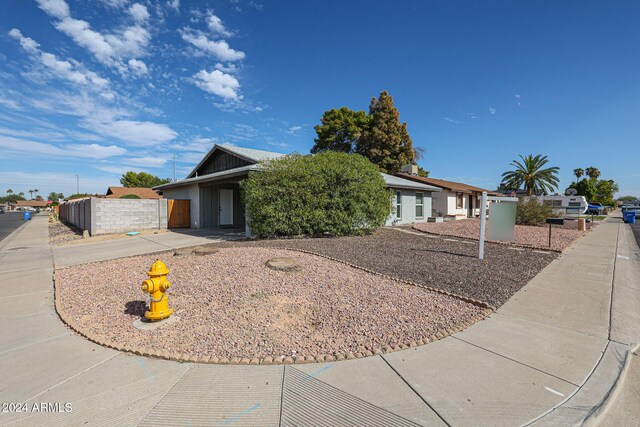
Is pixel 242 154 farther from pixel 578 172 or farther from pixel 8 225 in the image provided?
pixel 578 172

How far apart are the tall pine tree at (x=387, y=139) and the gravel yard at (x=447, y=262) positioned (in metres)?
18.8

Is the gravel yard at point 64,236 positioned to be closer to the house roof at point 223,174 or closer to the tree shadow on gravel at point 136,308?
the house roof at point 223,174

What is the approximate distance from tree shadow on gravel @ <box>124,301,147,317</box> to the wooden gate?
13216 millimetres

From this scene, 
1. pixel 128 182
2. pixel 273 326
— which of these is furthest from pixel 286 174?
pixel 128 182

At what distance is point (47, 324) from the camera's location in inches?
162

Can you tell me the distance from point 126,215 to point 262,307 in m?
13.9

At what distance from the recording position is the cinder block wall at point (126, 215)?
14070mm

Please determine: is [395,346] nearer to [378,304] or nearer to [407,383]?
[407,383]

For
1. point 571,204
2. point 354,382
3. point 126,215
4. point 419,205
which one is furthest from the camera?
point 571,204

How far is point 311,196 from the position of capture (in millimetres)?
10781

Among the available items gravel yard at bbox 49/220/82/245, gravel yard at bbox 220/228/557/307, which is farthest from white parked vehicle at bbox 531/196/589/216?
gravel yard at bbox 49/220/82/245

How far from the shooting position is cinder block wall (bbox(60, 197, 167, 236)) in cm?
1405

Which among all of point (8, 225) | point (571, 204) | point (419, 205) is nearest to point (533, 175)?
point (571, 204)

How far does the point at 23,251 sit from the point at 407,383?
13.3 m
